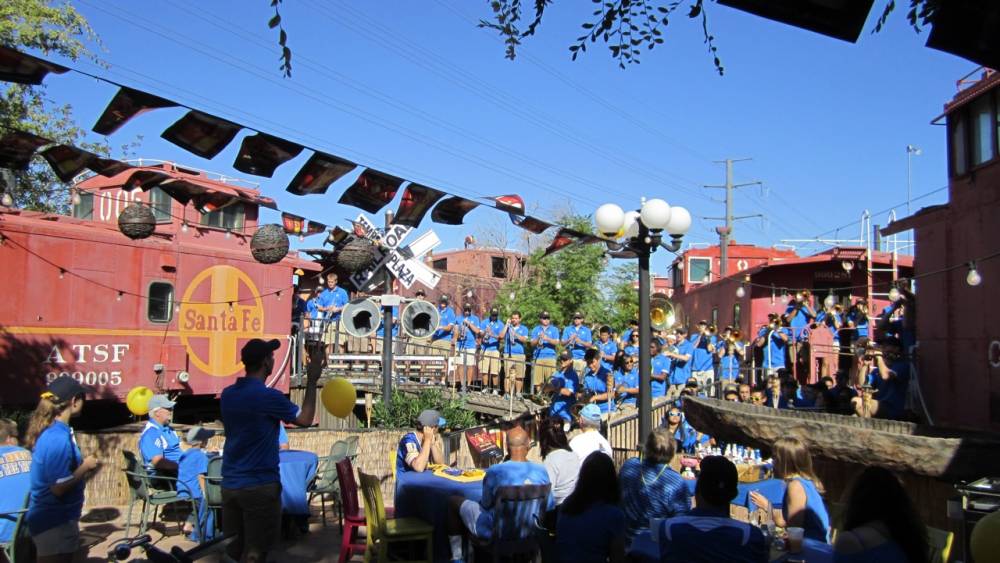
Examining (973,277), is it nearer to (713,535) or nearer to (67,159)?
(713,535)

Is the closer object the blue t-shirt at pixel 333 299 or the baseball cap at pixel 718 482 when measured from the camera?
the baseball cap at pixel 718 482

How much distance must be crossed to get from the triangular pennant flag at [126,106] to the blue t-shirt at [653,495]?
4.73 meters

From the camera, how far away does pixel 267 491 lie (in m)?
4.88

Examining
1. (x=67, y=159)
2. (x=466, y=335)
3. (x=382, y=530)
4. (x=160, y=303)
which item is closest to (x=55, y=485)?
(x=382, y=530)

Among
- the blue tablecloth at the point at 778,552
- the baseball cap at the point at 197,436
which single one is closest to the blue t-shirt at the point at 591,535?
the blue tablecloth at the point at 778,552

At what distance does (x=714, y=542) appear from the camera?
13.7ft

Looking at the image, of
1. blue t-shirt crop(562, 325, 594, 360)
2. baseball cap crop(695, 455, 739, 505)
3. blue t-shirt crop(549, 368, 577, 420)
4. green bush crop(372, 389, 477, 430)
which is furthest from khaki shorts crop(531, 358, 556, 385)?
baseball cap crop(695, 455, 739, 505)

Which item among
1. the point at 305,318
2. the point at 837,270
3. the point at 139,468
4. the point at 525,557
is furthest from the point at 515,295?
the point at 525,557

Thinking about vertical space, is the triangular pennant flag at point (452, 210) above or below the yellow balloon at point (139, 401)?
above

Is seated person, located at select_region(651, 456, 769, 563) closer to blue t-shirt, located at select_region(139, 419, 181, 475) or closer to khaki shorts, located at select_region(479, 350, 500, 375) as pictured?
blue t-shirt, located at select_region(139, 419, 181, 475)

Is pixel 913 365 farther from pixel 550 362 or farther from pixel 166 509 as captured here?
pixel 166 509

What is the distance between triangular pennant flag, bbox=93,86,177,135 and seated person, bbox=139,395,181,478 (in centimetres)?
334

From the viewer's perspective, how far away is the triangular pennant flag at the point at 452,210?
8.88 metres

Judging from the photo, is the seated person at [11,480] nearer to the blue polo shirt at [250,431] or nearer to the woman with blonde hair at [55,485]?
the woman with blonde hair at [55,485]
